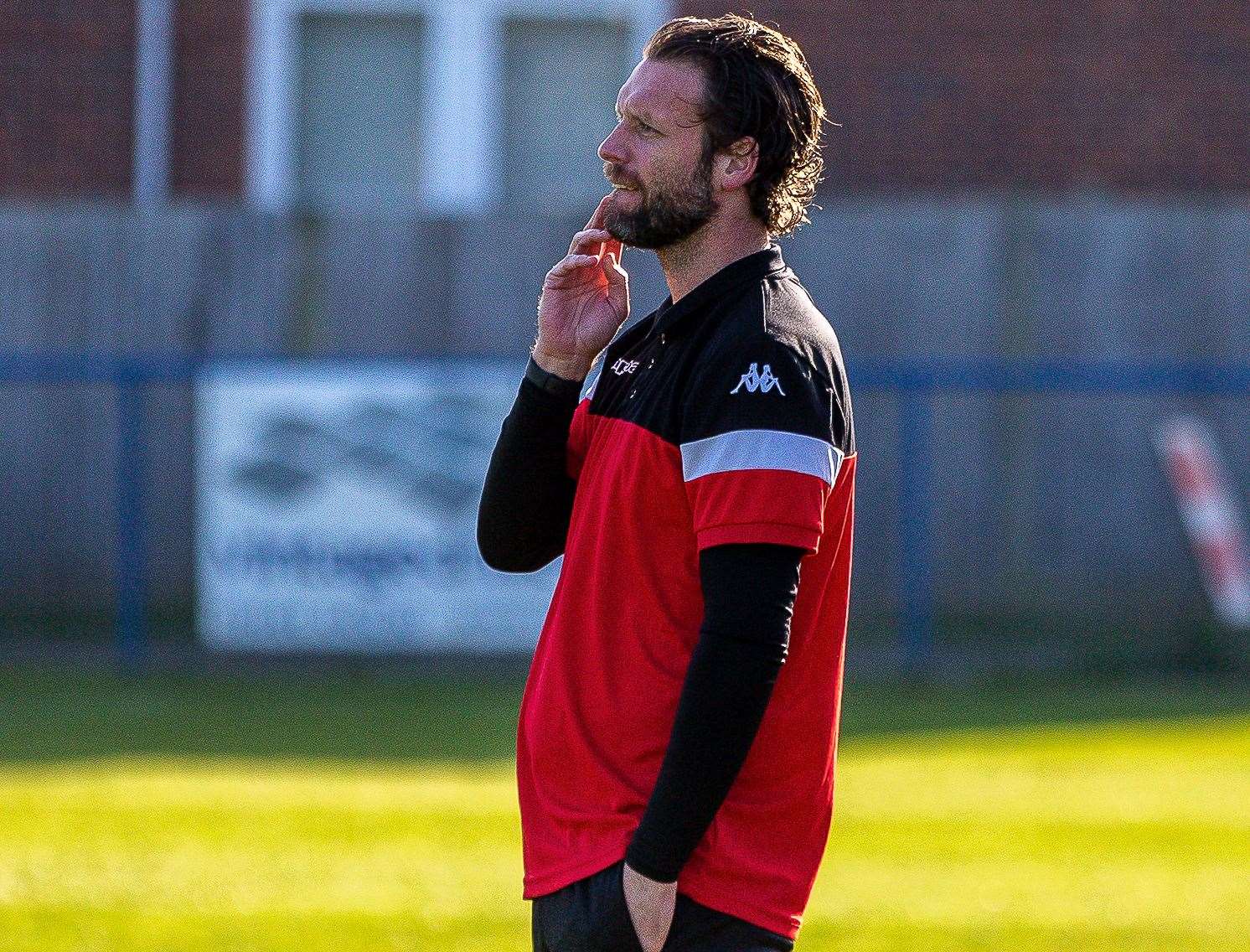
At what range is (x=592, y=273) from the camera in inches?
133

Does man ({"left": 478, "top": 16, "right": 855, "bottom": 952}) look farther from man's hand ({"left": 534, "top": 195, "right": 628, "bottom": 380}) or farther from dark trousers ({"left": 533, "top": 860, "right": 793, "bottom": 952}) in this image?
man's hand ({"left": 534, "top": 195, "right": 628, "bottom": 380})

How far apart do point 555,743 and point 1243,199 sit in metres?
11.4

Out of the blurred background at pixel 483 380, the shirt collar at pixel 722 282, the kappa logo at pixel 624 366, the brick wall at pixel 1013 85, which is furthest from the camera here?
the brick wall at pixel 1013 85

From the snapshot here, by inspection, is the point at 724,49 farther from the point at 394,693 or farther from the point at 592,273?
the point at 394,693

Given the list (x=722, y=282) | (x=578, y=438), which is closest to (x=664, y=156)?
(x=722, y=282)

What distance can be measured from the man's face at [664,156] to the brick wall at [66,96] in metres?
12.4

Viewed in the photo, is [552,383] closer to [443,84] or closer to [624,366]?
[624,366]

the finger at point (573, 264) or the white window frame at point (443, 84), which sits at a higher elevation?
the white window frame at point (443, 84)

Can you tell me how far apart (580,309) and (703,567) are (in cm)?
71

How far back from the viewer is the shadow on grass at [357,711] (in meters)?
9.70

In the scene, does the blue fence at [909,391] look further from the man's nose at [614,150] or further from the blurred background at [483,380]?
the man's nose at [614,150]

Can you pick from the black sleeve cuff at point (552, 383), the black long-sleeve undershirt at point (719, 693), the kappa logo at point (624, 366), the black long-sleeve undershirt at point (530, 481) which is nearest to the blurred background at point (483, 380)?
the black long-sleeve undershirt at point (530, 481)

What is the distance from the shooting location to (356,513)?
1163 centimetres

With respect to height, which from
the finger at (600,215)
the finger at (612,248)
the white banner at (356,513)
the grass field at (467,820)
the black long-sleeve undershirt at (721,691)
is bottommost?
the grass field at (467,820)
